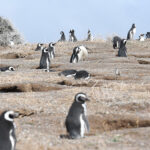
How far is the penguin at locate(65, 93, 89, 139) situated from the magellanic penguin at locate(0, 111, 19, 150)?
1.46 meters

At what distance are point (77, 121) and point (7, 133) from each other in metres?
1.78

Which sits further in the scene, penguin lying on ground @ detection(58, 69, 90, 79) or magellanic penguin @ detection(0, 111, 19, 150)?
penguin lying on ground @ detection(58, 69, 90, 79)

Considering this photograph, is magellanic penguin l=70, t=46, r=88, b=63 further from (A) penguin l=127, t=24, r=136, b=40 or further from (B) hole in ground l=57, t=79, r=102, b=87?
(A) penguin l=127, t=24, r=136, b=40

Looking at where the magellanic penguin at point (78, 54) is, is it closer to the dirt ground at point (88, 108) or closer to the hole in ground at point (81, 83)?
the dirt ground at point (88, 108)

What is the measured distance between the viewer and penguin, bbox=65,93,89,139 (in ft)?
30.1

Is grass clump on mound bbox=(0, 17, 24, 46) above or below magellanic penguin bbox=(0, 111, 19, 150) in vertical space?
above

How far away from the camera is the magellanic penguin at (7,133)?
7711 mm

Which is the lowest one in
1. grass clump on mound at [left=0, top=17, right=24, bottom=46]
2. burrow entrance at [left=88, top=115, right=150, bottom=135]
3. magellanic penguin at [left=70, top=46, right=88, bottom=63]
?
burrow entrance at [left=88, top=115, right=150, bottom=135]

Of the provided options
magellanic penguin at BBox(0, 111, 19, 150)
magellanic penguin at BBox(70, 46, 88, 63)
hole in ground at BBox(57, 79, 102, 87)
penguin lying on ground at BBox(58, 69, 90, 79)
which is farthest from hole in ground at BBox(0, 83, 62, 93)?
magellanic penguin at BBox(70, 46, 88, 63)

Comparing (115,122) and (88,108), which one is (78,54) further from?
(115,122)

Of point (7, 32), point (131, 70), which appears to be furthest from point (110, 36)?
point (131, 70)

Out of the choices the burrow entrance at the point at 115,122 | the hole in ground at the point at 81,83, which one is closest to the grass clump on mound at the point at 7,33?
the hole in ground at the point at 81,83

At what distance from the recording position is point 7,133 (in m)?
7.92

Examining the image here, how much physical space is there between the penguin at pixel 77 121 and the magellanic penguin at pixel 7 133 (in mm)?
1464
